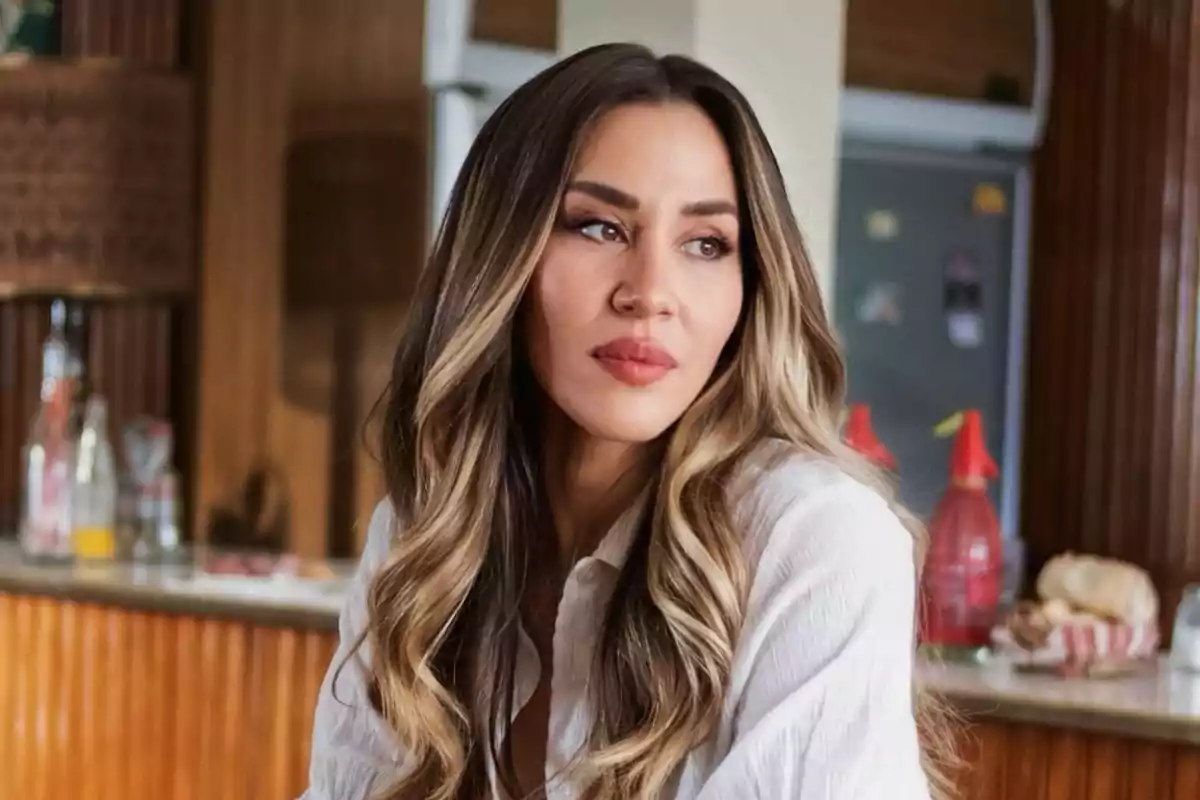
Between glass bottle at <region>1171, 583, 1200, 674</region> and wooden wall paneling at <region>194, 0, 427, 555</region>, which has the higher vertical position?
wooden wall paneling at <region>194, 0, 427, 555</region>

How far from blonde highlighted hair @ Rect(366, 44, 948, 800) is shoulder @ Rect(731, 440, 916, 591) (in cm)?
2

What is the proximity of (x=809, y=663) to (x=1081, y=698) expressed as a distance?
0.44 metres

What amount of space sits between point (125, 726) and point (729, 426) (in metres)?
1.11

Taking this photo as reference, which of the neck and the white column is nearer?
the neck

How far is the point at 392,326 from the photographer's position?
2.17 metres

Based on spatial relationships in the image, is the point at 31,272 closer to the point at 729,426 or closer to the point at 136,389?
the point at 136,389

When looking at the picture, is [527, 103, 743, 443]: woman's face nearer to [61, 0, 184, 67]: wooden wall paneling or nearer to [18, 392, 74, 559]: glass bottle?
[18, 392, 74, 559]: glass bottle

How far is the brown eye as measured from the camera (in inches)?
40.5

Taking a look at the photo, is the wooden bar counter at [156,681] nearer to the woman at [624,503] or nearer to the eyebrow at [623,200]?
the woman at [624,503]

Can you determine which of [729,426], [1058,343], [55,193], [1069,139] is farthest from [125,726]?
[1069,139]

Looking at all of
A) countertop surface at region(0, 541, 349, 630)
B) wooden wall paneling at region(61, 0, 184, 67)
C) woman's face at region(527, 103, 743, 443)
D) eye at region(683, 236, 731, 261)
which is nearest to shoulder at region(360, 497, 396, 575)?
woman's face at region(527, 103, 743, 443)

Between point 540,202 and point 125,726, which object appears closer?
point 540,202

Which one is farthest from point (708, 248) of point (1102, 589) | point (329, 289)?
point (329, 289)

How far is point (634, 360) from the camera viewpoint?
101 centimetres
